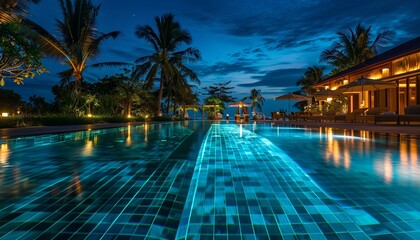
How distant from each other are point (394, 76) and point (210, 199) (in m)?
19.6

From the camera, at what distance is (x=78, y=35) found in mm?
16188

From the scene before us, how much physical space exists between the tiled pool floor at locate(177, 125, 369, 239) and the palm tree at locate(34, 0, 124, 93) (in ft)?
46.7

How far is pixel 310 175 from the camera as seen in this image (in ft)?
11.1

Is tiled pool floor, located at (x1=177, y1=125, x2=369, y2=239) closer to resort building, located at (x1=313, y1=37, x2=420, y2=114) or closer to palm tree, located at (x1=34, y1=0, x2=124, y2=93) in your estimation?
resort building, located at (x1=313, y1=37, x2=420, y2=114)

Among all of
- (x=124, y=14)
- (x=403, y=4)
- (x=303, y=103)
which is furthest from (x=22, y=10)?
(x=303, y=103)

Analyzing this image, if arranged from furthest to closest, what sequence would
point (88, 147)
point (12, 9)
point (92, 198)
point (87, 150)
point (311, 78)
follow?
point (311, 78) → point (12, 9) → point (88, 147) → point (87, 150) → point (92, 198)

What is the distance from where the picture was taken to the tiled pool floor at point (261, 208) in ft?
6.06

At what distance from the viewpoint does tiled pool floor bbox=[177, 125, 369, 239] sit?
185 centimetres

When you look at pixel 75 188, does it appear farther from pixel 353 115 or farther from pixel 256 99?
pixel 256 99

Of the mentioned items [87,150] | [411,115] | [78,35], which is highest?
[78,35]

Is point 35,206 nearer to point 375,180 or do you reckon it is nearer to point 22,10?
point 375,180

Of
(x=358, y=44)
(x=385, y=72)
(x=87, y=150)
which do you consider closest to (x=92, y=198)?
(x=87, y=150)

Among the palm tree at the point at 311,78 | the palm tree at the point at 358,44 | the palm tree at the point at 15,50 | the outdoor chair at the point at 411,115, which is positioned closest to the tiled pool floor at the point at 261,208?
the palm tree at the point at 15,50

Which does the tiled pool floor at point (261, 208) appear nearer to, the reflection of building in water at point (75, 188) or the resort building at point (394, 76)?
the reflection of building in water at point (75, 188)
